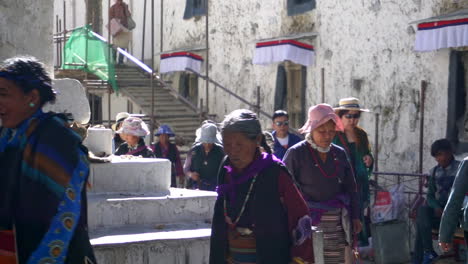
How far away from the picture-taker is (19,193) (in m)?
3.67

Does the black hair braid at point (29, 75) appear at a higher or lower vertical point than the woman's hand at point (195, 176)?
higher

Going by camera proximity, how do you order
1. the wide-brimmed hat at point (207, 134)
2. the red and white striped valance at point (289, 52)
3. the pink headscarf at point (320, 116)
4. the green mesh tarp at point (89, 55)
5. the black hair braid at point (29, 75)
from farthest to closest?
the green mesh tarp at point (89, 55)
the red and white striped valance at point (289, 52)
the wide-brimmed hat at point (207, 134)
the pink headscarf at point (320, 116)
the black hair braid at point (29, 75)

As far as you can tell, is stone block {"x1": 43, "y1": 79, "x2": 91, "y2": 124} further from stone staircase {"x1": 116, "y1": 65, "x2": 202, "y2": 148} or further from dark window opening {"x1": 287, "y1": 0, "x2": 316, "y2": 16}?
stone staircase {"x1": 116, "y1": 65, "x2": 202, "y2": 148}

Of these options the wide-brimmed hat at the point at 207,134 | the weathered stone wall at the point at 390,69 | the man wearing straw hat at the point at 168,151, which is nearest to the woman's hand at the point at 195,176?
the wide-brimmed hat at the point at 207,134

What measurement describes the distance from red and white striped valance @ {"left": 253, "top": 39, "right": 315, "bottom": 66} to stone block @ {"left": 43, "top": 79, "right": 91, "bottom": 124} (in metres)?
9.43

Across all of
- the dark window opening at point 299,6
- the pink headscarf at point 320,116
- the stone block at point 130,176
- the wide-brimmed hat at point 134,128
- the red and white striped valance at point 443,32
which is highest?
the dark window opening at point 299,6

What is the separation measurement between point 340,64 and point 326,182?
8651 mm

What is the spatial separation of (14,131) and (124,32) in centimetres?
1622

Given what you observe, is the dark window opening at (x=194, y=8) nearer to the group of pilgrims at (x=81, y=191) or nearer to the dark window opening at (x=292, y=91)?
the dark window opening at (x=292, y=91)

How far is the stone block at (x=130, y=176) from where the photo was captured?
6.22 meters

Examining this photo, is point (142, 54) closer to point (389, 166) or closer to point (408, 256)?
point (389, 166)

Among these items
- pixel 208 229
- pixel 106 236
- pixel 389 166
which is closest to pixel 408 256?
pixel 389 166

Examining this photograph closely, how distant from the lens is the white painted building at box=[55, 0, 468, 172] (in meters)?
12.7

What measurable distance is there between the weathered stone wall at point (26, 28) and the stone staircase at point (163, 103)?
10.3m
